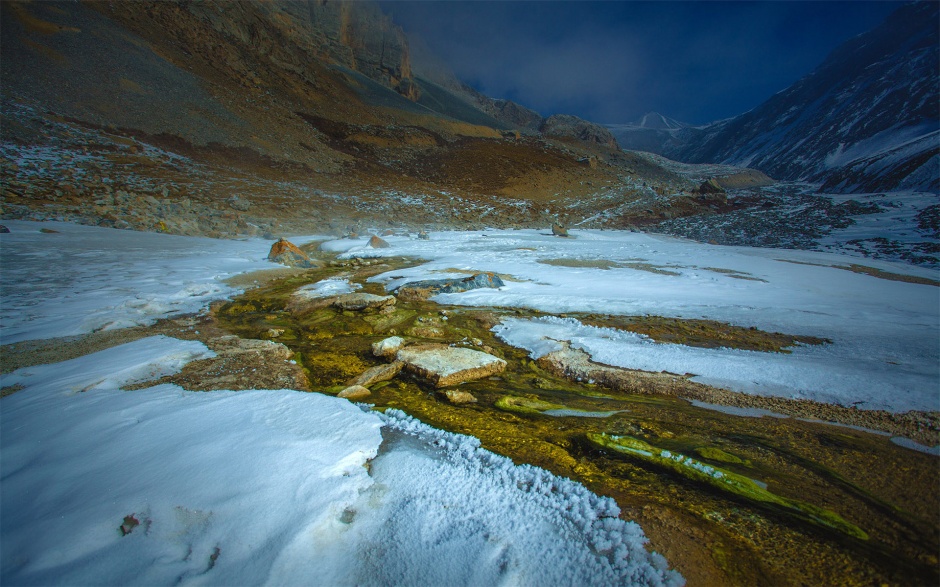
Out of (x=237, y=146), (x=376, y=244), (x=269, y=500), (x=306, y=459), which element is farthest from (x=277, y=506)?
(x=237, y=146)

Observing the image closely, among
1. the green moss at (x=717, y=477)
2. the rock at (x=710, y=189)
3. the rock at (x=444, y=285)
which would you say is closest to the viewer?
the green moss at (x=717, y=477)

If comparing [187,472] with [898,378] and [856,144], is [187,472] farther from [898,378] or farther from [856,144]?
[856,144]

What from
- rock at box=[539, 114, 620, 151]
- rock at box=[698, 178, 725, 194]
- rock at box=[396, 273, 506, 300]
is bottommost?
rock at box=[396, 273, 506, 300]

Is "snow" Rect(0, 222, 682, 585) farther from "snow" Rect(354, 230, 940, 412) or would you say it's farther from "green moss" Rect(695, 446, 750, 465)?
"snow" Rect(354, 230, 940, 412)

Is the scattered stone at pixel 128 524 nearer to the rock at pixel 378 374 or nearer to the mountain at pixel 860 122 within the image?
the rock at pixel 378 374

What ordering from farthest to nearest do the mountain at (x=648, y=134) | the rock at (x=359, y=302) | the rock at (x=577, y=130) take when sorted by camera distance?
the mountain at (x=648, y=134), the rock at (x=577, y=130), the rock at (x=359, y=302)

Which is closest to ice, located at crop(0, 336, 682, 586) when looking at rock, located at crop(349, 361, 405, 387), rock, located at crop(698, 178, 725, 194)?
rock, located at crop(349, 361, 405, 387)

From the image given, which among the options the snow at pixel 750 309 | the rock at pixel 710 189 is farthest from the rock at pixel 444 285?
the rock at pixel 710 189
